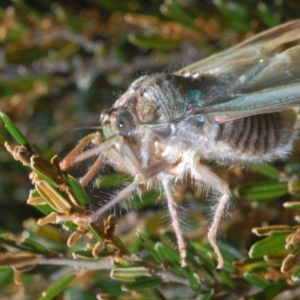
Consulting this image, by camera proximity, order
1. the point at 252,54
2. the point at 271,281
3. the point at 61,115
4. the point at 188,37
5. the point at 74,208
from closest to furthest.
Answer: the point at 74,208 < the point at 271,281 < the point at 252,54 < the point at 188,37 < the point at 61,115

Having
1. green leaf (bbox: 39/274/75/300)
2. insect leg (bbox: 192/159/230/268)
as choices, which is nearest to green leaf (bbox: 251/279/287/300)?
insect leg (bbox: 192/159/230/268)

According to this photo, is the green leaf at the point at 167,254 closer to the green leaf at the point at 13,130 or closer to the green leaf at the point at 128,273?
Answer: the green leaf at the point at 128,273

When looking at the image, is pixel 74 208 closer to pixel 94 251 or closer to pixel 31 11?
pixel 94 251

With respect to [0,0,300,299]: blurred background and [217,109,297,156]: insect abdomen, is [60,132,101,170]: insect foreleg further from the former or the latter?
[217,109,297,156]: insect abdomen

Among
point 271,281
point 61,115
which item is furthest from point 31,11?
point 271,281

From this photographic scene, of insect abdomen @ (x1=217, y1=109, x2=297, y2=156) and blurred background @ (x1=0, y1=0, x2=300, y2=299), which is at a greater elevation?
blurred background @ (x1=0, y1=0, x2=300, y2=299)

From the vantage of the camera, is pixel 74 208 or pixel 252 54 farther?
pixel 252 54

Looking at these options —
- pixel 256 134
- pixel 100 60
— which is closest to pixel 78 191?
pixel 256 134

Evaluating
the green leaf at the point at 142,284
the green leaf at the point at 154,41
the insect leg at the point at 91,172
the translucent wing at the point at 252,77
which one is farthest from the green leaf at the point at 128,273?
the green leaf at the point at 154,41
